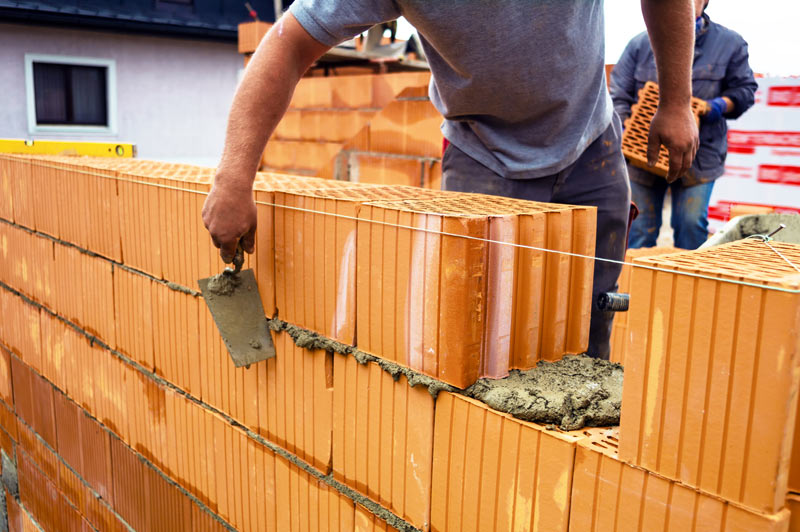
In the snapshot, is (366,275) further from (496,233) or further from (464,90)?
(464,90)

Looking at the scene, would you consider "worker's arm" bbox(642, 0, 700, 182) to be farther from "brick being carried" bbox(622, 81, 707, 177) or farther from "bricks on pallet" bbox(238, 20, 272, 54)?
"bricks on pallet" bbox(238, 20, 272, 54)

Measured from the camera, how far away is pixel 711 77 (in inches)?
180

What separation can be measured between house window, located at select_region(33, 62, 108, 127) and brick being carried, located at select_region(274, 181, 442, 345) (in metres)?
14.5

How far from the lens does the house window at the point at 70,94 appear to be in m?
14.2

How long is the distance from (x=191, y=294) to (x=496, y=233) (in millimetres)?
1137

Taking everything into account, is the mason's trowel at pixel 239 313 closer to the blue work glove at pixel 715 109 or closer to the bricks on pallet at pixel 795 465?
the bricks on pallet at pixel 795 465

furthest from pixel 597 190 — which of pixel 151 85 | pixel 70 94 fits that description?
pixel 151 85

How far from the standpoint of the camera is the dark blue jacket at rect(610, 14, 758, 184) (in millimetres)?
4523

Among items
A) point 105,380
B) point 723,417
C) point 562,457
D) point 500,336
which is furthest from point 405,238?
point 105,380

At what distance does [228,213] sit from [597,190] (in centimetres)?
111

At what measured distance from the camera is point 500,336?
1.47 meters

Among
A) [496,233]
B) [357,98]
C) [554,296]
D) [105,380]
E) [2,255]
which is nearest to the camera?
[496,233]

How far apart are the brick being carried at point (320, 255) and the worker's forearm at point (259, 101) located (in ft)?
0.50

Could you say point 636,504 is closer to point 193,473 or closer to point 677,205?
point 193,473
